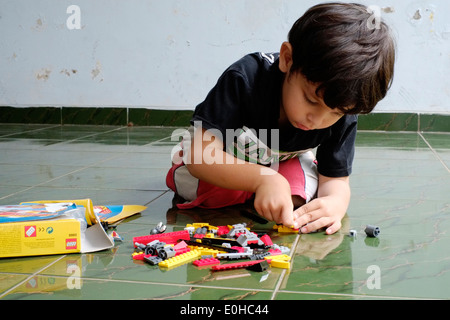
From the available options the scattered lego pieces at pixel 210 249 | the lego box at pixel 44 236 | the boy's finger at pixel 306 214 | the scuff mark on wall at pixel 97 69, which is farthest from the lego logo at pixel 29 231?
the scuff mark on wall at pixel 97 69

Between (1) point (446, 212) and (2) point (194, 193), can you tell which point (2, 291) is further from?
(1) point (446, 212)

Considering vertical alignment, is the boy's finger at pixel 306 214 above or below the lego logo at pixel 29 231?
below

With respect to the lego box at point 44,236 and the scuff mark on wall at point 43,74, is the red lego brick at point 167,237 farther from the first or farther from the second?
the scuff mark on wall at point 43,74

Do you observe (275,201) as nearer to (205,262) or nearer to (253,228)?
(253,228)

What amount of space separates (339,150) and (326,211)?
7.7 inches

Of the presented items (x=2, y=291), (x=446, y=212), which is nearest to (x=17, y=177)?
(x=2, y=291)

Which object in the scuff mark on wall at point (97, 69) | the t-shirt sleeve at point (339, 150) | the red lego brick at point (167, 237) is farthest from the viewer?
the scuff mark on wall at point (97, 69)

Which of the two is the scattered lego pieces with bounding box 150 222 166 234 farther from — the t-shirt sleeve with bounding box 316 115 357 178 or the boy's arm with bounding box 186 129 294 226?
the t-shirt sleeve with bounding box 316 115 357 178

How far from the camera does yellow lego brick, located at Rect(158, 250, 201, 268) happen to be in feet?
2.50

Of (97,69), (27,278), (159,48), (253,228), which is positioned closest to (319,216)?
(253,228)

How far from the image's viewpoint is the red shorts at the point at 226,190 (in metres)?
1.13

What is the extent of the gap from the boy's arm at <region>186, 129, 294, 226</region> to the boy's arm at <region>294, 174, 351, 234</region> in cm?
4

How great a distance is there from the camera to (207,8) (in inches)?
101

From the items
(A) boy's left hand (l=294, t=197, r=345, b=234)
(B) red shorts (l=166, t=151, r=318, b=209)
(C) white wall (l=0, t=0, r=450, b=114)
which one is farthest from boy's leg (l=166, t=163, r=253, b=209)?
(C) white wall (l=0, t=0, r=450, b=114)
